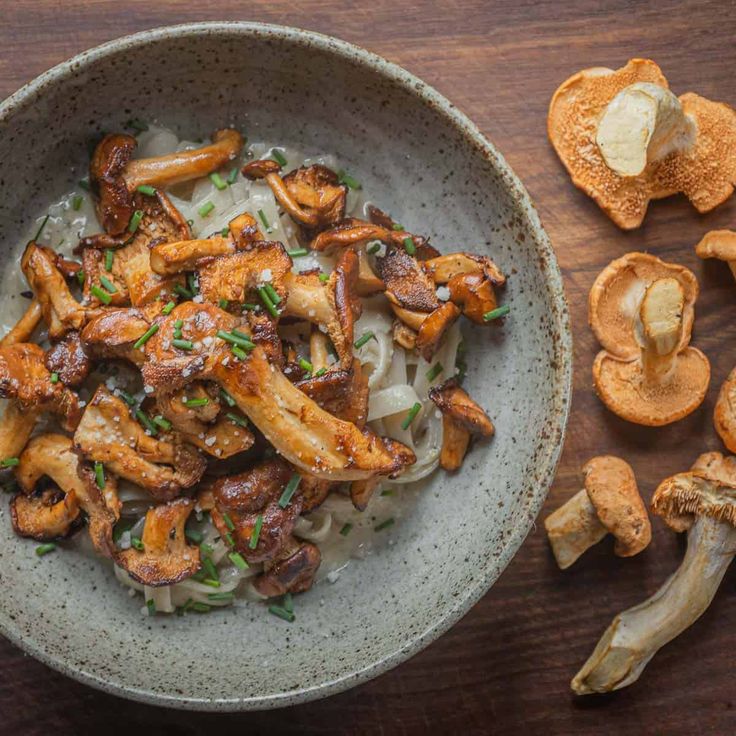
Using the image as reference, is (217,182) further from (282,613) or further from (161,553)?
(282,613)

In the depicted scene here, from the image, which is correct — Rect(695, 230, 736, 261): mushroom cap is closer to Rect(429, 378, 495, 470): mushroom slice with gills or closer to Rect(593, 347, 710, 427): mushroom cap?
Rect(593, 347, 710, 427): mushroom cap

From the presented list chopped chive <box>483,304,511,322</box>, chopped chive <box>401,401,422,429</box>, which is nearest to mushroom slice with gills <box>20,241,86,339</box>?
chopped chive <box>401,401,422,429</box>

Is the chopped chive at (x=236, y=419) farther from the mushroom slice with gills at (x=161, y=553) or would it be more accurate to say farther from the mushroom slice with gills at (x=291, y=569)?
the mushroom slice with gills at (x=291, y=569)

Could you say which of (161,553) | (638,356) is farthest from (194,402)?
(638,356)

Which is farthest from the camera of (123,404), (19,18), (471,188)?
(19,18)

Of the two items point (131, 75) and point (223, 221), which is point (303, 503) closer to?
point (223, 221)

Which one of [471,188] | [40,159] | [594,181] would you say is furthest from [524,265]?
[40,159]

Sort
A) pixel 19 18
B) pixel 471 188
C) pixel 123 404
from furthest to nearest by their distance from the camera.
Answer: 1. pixel 19 18
2. pixel 471 188
3. pixel 123 404
